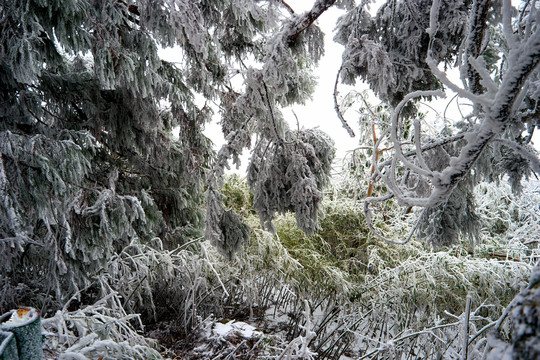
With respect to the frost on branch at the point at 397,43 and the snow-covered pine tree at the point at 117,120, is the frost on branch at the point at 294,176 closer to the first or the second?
the snow-covered pine tree at the point at 117,120

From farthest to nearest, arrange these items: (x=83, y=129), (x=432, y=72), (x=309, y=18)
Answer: (x=83, y=129) < (x=309, y=18) < (x=432, y=72)

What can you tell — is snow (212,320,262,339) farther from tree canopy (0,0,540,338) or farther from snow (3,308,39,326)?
snow (3,308,39,326)

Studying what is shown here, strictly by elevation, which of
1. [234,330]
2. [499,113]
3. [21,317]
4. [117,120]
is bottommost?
[234,330]

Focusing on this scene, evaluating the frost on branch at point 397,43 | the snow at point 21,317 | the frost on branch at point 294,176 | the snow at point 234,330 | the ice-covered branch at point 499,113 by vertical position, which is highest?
the frost on branch at point 397,43

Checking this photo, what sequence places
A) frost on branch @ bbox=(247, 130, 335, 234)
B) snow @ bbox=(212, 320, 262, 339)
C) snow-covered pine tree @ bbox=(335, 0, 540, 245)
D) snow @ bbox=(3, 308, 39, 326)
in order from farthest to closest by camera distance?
snow @ bbox=(212, 320, 262, 339), frost on branch @ bbox=(247, 130, 335, 234), snow-covered pine tree @ bbox=(335, 0, 540, 245), snow @ bbox=(3, 308, 39, 326)

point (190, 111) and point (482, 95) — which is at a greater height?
point (190, 111)

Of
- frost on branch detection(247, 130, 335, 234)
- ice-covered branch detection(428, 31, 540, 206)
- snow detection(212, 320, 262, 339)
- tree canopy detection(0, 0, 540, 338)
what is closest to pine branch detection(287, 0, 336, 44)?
tree canopy detection(0, 0, 540, 338)

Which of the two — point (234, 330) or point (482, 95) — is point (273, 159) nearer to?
point (234, 330)

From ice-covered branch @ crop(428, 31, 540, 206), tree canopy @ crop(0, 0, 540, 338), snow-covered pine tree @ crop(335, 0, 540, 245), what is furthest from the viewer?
tree canopy @ crop(0, 0, 540, 338)

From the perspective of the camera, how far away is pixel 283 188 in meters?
2.39

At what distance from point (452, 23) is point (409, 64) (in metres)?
0.29

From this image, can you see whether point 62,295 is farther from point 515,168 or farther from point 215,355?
point 515,168

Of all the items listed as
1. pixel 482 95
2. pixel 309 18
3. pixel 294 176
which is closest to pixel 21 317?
pixel 482 95

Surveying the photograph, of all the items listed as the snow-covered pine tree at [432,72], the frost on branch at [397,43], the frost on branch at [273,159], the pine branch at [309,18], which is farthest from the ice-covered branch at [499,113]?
the frost on branch at [273,159]
